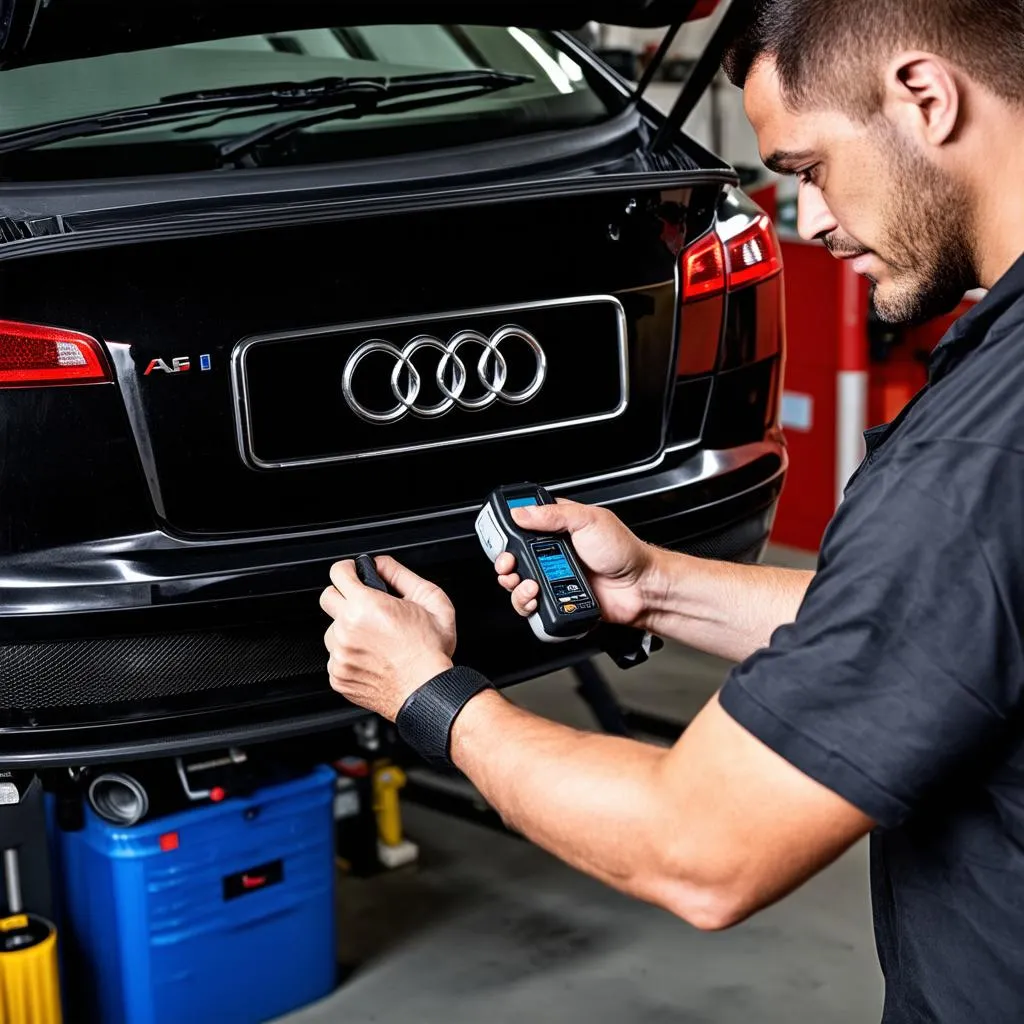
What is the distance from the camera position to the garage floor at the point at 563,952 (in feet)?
8.46

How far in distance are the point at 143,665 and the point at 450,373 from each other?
580 mm

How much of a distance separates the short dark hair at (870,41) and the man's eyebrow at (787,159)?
4cm

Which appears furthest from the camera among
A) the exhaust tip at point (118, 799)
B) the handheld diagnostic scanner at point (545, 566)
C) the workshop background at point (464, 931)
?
the workshop background at point (464, 931)

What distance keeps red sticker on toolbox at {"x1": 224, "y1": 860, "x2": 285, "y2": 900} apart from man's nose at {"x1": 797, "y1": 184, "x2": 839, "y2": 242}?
161cm

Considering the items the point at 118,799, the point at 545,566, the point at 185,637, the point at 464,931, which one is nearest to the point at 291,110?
the point at 185,637

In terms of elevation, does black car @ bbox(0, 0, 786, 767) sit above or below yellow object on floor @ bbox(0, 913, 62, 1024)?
above

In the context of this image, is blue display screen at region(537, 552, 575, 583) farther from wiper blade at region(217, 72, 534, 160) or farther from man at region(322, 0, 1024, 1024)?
wiper blade at region(217, 72, 534, 160)

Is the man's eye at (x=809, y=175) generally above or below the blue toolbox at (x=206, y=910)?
above

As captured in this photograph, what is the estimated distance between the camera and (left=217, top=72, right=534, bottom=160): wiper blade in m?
2.27

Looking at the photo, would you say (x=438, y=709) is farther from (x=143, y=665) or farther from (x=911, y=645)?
(x=143, y=665)

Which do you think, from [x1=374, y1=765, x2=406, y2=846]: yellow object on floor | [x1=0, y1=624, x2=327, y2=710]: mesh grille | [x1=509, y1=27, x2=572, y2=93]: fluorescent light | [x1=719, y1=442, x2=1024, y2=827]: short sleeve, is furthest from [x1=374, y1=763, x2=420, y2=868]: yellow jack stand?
[x1=719, y1=442, x2=1024, y2=827]: short sleeve

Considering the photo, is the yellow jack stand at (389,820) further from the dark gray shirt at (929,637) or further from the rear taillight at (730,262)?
the dark gray shirt at (929,637)

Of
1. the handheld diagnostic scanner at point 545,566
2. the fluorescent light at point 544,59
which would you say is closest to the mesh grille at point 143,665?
the handheld diagnostic scanner at point 545,566

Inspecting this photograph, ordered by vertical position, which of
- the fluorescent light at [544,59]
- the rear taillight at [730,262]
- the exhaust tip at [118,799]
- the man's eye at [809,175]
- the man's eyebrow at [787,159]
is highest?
the fluorescent light at [544,59]
